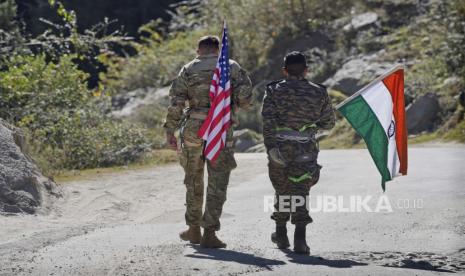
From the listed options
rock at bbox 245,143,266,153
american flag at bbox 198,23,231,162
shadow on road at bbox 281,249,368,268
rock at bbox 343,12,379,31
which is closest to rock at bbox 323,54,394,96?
rock at bbox 343,12,379,31

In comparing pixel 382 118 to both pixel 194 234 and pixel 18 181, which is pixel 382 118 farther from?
pixel 18 181

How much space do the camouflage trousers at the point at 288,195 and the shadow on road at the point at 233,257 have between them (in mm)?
527

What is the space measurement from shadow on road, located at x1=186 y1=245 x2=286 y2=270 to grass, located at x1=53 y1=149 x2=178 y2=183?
680 centimetres

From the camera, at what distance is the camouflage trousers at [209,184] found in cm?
891

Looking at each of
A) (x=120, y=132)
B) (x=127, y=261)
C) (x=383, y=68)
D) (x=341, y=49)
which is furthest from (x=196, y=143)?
(x=341, y=49)

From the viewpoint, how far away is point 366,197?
11.6m

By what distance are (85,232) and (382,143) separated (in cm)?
294

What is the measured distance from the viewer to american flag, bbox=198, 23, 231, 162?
345 inches

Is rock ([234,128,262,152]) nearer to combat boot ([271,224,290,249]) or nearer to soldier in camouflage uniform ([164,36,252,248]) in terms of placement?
soldier in camouflage uniform ([164,36,252,248])

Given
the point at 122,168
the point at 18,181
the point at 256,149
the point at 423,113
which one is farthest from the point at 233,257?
the point at 423,113

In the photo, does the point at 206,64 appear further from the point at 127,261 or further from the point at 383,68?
the point at 383,68

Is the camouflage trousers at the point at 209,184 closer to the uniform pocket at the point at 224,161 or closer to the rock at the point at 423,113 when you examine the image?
the uniform pocket at the point at 224,161

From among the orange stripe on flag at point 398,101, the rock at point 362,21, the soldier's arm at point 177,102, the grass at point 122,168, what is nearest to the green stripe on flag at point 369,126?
the orange stripe on flag at point 398,101

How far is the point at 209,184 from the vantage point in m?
9.00
